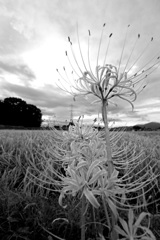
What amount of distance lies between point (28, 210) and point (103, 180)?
1.29 meters

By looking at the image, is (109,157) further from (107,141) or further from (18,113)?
(18,113)

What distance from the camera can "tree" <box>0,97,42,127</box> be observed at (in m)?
38.8

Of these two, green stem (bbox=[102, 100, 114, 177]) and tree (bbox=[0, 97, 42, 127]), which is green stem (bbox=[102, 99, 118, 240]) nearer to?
green stem (bbox=[102, 100, 114, 177])

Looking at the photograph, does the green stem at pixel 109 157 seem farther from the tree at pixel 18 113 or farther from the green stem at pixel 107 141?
the tree at pixel 18 113

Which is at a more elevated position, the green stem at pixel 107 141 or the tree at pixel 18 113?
the tree at pixel 18 113

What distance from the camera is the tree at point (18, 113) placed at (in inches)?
1529

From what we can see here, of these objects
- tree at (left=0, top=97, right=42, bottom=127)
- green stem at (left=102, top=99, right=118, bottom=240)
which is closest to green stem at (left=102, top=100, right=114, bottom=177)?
green stem at (left=102, top=99, right=118, bottom=240)

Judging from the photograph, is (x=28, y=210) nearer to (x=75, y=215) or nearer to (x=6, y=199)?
(x=6, y=199)

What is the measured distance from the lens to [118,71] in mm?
1043

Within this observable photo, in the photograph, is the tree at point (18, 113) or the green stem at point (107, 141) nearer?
the green stem at point (107, 141)

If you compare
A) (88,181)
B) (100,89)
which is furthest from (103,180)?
(100,89)

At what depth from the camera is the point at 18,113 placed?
39938 millimetres

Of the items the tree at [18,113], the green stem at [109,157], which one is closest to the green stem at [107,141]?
the green stem at [109,157]

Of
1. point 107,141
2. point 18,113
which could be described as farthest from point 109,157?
point 18,113
